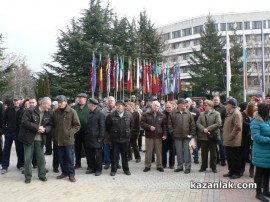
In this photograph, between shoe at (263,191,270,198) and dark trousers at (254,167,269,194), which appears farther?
shoe at (263,191,270,198)

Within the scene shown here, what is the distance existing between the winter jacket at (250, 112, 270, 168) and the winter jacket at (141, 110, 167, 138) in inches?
143

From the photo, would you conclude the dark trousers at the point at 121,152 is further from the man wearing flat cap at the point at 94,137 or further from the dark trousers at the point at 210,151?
the dark trousers at the point at 210,151

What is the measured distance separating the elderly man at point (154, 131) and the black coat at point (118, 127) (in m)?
0.65

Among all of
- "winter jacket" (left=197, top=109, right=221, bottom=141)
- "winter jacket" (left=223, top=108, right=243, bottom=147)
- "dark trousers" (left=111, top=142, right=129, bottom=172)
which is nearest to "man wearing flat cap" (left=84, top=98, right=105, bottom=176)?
"dark trousers" (left=111, top=142, right=129, bottom=172)

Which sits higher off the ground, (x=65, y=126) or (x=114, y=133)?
(x=65, y=126)

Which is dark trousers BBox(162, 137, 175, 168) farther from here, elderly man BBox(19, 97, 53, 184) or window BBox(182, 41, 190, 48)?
window BBox(182, 41, 190, 48)

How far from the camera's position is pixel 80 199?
6.68m

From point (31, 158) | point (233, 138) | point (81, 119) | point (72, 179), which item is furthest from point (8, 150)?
point (233, 138)

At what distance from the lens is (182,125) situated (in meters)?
9.52

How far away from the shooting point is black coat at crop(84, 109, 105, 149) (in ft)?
30.1

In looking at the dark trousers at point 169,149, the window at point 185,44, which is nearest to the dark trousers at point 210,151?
the dark trousers at point 169,149

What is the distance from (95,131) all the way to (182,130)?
243 cm

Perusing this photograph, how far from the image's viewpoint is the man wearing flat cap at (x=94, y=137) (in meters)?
9.19

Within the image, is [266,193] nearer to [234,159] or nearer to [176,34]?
[234,159]
